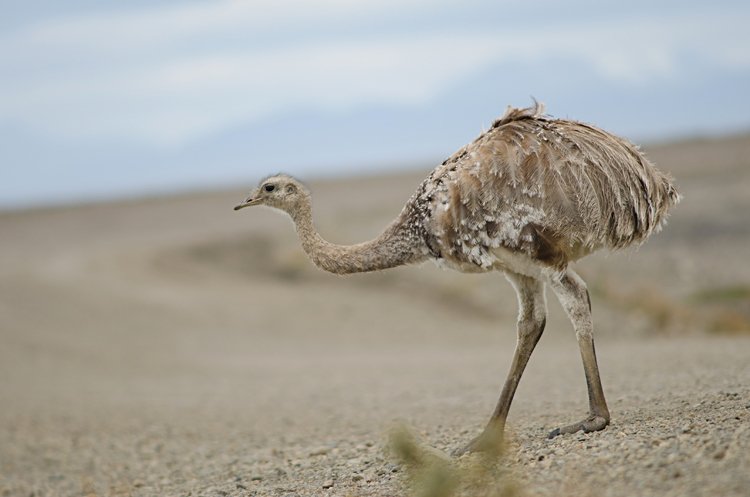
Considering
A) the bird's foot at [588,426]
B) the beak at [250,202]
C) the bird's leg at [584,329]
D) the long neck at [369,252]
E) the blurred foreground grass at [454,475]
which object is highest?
the beak at [250,202]

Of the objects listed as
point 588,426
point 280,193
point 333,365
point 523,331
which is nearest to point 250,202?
point 280,193

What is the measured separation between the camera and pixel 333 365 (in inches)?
696

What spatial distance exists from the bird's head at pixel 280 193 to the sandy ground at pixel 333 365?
212cm

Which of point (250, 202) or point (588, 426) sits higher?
point (250, 202)

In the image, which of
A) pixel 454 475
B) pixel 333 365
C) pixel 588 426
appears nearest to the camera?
pixel 454 475

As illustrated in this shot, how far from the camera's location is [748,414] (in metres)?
6.84

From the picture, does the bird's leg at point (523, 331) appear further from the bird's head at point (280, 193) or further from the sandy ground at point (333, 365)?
the bird's head at point (280, 193)

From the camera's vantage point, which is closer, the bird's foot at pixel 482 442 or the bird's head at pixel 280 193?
the bird's foot at pixel 482 442

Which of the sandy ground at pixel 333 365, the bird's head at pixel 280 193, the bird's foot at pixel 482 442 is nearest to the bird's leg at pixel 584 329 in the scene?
the sandy ground at pixel 333 365

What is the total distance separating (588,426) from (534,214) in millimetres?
1561

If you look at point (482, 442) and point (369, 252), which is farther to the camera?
point (369, 252)

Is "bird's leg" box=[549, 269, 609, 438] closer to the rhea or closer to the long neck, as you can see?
the rhea

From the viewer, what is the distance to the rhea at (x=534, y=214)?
24.1ft

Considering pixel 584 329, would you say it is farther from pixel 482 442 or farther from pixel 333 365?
pixel 333 365
